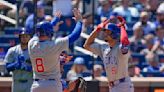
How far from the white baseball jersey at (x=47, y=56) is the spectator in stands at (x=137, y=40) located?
551 centimetres

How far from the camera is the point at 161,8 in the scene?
14133 mm

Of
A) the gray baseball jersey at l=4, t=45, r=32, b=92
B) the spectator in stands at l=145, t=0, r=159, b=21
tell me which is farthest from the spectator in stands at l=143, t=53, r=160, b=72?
the gray baseball jersey at l=4, t=45, r=32, b=92

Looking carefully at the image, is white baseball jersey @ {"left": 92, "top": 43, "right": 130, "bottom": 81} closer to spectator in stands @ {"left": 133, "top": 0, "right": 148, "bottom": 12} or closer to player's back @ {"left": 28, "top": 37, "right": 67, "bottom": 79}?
player's back @ {"left": 28, "top": 37, "right": 67, "bottom": 79}

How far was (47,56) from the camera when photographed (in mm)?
7664

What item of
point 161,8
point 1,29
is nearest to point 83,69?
point 1,29

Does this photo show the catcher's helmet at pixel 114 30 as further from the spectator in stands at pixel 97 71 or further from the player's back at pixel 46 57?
the spectator in stands at pixel 97 71

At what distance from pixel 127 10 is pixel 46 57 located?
696 cm

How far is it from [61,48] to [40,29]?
0.35m

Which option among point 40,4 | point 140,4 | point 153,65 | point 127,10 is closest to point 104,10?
point 127,10

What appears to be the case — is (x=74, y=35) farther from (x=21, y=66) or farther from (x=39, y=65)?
(x=21, y=66)

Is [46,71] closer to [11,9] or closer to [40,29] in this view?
[40,29]

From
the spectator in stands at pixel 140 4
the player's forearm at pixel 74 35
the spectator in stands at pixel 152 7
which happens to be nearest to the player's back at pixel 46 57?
the player's forearm at pixel 74 35

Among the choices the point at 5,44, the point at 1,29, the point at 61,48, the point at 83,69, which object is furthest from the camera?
the point at 1,29

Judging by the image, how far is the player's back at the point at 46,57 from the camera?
7645mm
